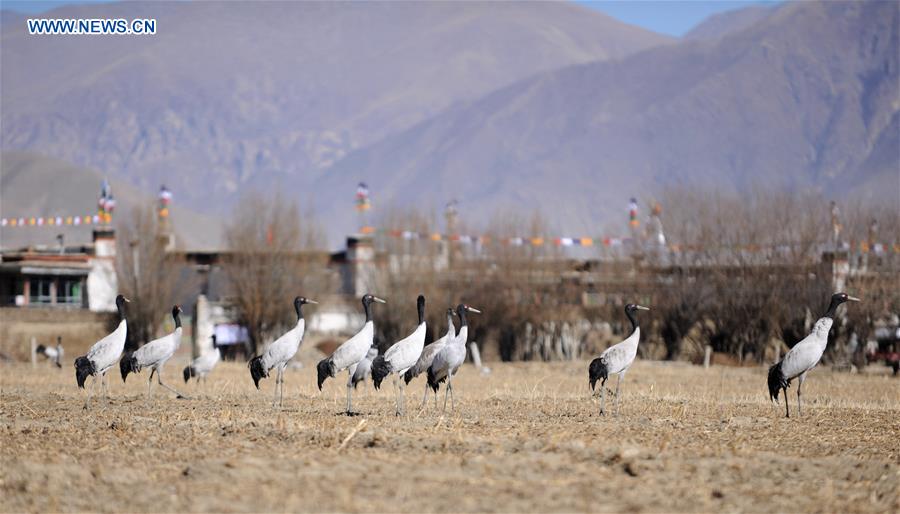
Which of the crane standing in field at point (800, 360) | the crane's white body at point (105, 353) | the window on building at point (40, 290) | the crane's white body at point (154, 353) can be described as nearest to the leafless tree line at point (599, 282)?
the window on building at point (40, 290)

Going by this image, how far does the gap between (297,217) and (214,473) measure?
56456mm

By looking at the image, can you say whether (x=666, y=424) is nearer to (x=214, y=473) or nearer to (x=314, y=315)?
(x=214, y=473)

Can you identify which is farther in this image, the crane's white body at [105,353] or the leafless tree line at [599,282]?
the leafless tree line at [599,282]

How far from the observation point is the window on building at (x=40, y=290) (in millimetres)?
72625

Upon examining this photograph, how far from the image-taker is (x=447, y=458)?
14438 millimetres

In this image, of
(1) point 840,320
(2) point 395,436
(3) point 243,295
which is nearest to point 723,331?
(1) point 840,320

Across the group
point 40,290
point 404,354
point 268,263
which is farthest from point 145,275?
point 404,354

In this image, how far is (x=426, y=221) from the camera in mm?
76562

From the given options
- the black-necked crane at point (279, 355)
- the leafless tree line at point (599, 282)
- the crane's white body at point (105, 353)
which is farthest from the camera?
the leafless tree line at point (599, 282)

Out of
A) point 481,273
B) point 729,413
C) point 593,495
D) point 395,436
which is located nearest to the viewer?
point 593,495

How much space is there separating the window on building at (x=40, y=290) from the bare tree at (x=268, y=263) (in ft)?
35.4

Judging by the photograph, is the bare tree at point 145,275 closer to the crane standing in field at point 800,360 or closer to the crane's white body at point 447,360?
the crane's white body at point 447,360

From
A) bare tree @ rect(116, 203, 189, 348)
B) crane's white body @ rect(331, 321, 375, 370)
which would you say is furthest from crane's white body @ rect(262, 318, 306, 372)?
bare tree @ rect(116, 203, 189, 348)

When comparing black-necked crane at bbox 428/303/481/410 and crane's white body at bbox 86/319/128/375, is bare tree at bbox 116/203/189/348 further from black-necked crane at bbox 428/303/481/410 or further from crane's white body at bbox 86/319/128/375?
black-necked crane at bbox 428/303/481/410
